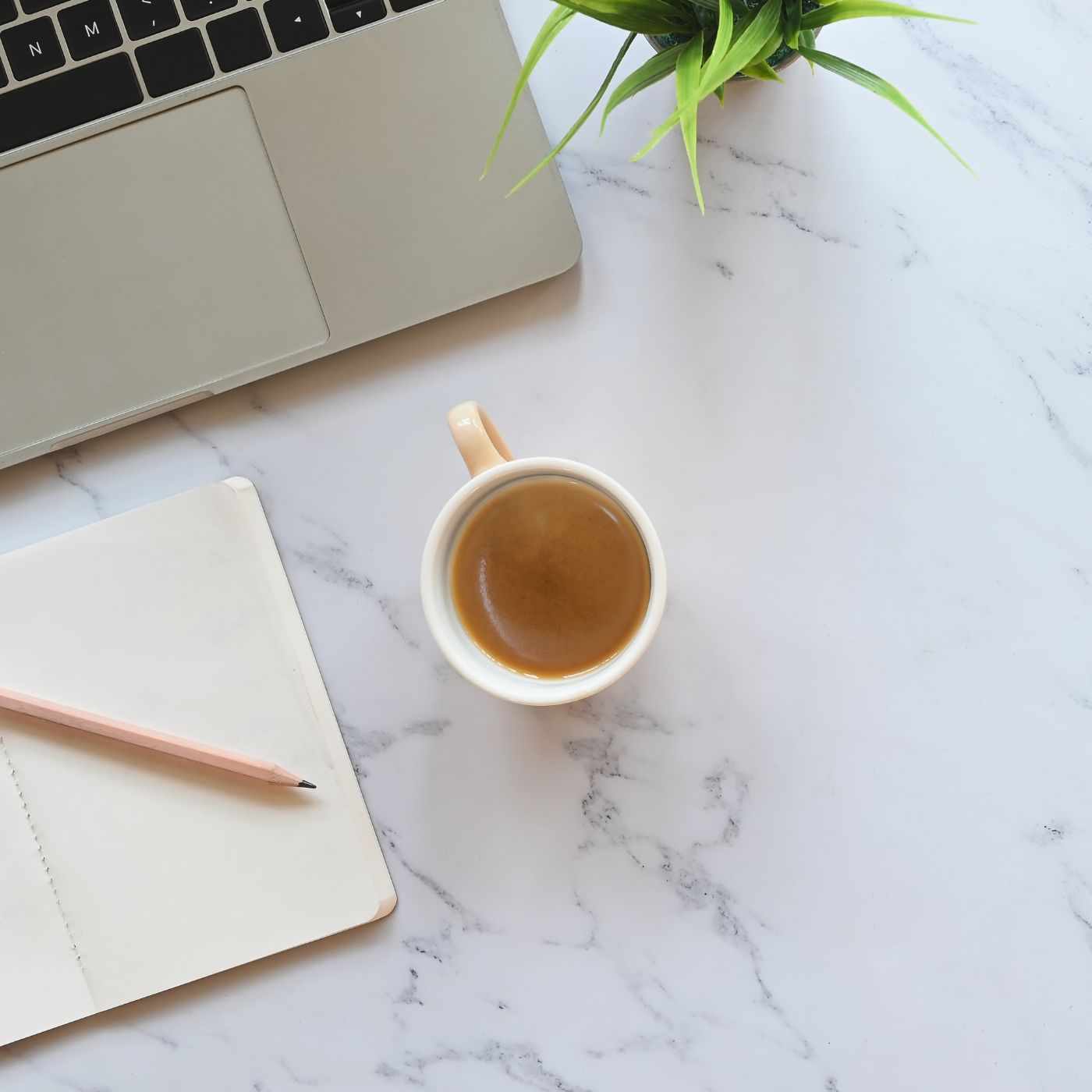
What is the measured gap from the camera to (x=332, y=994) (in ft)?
1.99

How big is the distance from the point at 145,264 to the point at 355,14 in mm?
182

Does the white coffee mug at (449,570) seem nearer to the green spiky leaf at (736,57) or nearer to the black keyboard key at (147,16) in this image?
the green spiky leaf at (736,57)

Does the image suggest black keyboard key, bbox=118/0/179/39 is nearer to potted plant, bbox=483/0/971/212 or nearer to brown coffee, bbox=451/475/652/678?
potted plant, bbox=483/0/971/212

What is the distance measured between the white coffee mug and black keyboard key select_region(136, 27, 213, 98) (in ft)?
0.81

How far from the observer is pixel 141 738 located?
0.58 metres

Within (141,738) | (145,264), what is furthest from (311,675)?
(145,264)

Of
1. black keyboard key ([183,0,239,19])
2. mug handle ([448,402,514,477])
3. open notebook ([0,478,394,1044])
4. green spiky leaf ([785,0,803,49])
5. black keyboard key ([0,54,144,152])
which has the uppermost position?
black keyboard key ([183,0,239,19])

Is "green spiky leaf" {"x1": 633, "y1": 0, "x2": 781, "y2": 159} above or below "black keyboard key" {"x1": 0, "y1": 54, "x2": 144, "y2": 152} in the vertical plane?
below

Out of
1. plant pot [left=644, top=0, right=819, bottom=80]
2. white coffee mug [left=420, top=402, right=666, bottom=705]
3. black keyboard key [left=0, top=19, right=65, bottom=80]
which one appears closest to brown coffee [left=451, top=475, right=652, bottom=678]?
white coffee mug [left=420, top=402, right=666, bottom=705]

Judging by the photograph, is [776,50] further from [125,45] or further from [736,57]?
[125,45]

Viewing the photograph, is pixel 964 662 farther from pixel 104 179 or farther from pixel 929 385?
pixel 104 179

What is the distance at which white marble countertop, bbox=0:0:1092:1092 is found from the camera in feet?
1.92

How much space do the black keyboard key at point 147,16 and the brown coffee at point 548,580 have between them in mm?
317

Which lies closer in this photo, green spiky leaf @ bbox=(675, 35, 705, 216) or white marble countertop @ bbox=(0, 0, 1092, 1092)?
green spiky leaf @ bbox=(675, 35, 705, 216)
